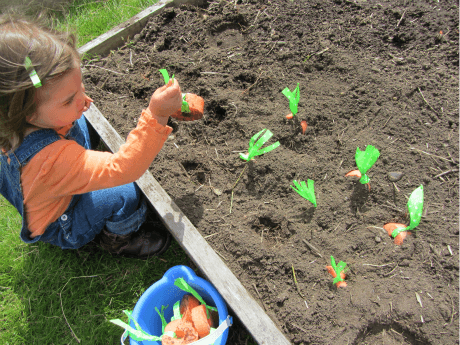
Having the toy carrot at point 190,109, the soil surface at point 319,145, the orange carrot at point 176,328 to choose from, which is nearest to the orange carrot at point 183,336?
the orange carrot at point 176,328

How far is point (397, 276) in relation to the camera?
1.44m

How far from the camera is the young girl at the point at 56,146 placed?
108 centimetres

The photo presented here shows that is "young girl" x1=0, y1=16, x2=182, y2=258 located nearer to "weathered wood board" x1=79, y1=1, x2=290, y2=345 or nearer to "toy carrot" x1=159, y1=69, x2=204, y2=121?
"weathered wood board" x1=79, y1=1, x2=290, y2=345

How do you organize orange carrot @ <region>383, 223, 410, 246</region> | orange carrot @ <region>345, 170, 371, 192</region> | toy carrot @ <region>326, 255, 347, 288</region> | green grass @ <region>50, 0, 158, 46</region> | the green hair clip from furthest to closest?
1. green grass @ <region>50, 0, 158, 46</region>
2. orange carrot @ <region>345, 170, 371, 192</region>
3. orange carrot @ <region>383, 223, 410, 246</region>
4. toy carrot @ <region>326, 255, 347, 288</region>
5. the green hair clip

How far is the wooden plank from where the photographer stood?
130 cm

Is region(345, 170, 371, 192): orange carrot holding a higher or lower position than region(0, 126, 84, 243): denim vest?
lower

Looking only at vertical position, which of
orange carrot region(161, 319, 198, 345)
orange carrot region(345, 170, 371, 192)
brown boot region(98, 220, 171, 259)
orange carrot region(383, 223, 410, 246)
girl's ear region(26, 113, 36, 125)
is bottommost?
brown boot region(98, 220, 171, 259)

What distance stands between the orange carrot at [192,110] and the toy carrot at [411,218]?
122 cm

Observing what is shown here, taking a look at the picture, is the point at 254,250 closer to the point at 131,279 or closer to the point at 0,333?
the point at 131,279

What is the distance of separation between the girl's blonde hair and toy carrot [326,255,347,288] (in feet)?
4.38

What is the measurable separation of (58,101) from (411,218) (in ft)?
5.21

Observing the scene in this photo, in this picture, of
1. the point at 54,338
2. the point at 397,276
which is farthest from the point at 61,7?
the point at 397,276

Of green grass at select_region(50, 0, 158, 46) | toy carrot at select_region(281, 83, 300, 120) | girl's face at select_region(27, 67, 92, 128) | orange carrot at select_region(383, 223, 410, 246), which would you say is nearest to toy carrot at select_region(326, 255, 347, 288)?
orange carrot at select_region(383, 223, 410, 246)

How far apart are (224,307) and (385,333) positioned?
696 mm
